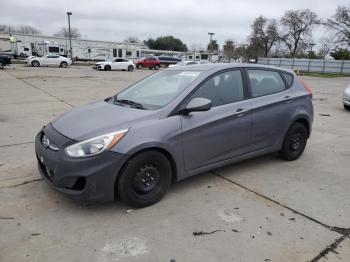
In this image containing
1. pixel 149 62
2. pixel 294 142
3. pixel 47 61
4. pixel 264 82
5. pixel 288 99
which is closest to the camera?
pixel 264 82

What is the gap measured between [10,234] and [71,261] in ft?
2.54

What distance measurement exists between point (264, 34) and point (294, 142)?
67.5 meters

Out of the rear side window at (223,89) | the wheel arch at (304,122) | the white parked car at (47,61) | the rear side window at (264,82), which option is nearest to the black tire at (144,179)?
the rear side window at (223,89)

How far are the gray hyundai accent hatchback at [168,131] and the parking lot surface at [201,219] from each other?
10.5 inches

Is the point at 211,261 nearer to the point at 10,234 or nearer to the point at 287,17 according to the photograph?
the point at 10,234

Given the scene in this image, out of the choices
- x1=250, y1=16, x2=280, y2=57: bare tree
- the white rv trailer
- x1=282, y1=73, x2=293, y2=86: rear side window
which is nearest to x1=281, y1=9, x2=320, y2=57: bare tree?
x1=250, y1=16, x2=280, y2=57: bare tree

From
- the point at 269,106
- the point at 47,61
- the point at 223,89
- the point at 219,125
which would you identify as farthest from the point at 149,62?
the point at 219,125

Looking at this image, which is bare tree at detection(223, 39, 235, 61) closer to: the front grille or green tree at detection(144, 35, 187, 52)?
green tree at detection(144, 35, 187, 52)

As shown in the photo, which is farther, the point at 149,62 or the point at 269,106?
the point at 149,62

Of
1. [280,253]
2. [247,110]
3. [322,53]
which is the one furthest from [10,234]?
[322,53]

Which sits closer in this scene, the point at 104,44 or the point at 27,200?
the point at 27,200

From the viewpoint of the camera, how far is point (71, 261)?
2.70m

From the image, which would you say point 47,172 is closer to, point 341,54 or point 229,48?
point 341,54

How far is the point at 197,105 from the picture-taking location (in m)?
3.72
